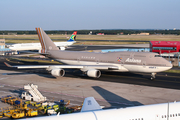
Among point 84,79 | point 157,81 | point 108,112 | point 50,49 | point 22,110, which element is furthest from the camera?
point 50,49

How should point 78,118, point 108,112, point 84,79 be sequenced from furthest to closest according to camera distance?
point 84,79
point 108,112
point 78,118

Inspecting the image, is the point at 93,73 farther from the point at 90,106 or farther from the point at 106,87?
the point at 90,106

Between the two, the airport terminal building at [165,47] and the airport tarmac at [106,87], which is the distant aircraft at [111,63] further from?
the airport terminal building at [165,47]

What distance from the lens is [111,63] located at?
4641 centimetres

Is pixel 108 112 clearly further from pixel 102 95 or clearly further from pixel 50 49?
pixel 50 49

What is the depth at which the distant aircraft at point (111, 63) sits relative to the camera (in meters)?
41.9

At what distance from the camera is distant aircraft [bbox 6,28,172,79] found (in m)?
41.9

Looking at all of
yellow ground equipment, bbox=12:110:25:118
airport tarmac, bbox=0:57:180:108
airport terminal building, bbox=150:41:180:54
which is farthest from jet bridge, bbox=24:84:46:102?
airport terminal building, bbox=150:41:180:54

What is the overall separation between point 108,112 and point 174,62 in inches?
1971

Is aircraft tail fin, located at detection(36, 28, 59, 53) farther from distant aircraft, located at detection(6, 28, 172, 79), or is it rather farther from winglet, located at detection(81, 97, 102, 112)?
winglet, located at detection(81, 97, 102, 112)

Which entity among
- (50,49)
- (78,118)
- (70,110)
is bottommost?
(70,110)

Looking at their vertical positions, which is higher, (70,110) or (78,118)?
(78,118)

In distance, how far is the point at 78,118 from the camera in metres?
16.8

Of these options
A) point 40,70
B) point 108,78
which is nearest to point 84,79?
point 108,78
